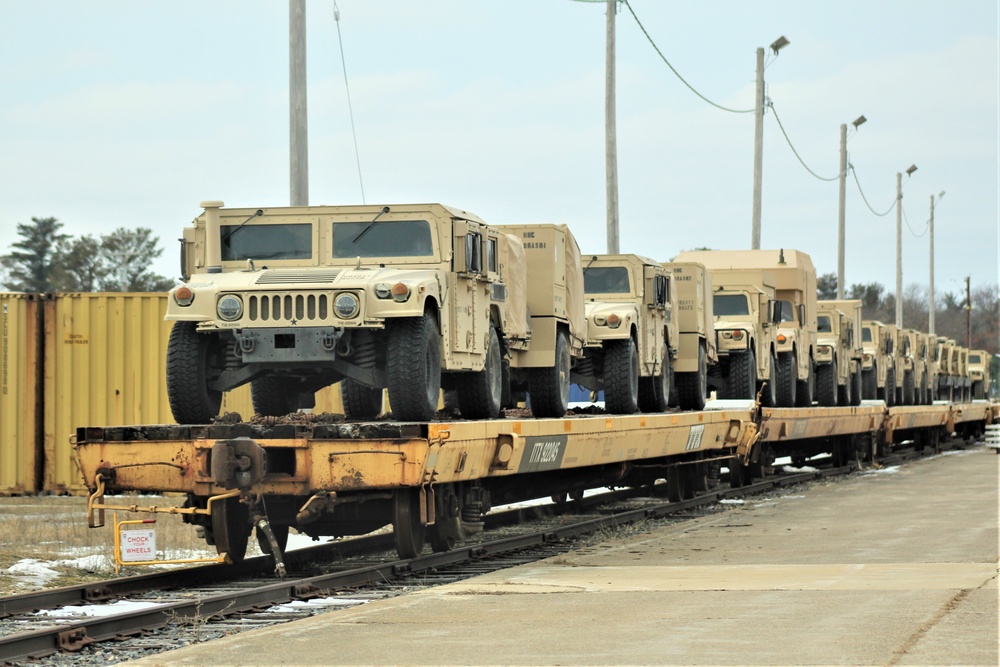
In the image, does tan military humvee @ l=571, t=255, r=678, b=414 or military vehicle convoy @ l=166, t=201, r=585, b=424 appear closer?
military vehicle convoy @ l=166, t=201, r=585, b=424

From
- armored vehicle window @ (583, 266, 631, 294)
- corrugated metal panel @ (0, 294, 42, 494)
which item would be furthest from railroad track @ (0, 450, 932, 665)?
corrugated metal panel @ (0, 294, 42, 494)

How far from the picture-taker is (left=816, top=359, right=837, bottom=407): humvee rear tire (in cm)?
2814

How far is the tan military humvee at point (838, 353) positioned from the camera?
92.5 feet

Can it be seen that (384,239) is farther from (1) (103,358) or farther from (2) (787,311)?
(2) (787,311)

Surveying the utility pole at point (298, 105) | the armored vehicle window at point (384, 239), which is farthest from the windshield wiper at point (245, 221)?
the utility pole at point (298, 105)

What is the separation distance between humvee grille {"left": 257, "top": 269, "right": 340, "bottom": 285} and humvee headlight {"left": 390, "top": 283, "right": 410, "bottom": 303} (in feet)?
1.59

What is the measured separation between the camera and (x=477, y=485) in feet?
40.9

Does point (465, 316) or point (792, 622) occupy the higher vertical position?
point (465, 316)

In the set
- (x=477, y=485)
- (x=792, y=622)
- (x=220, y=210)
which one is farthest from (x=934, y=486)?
(x=792, y=622)

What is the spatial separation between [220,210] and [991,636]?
282 inches

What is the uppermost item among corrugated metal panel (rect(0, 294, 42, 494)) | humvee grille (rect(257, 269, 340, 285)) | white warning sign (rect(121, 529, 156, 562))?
humvee grille (rect(257, 269, 340, 285))

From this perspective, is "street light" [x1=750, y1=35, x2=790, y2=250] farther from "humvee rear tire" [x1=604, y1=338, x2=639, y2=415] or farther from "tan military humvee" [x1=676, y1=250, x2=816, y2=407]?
"humvee rear tire" [x1=604, y1=338, x2=639, y2=415]

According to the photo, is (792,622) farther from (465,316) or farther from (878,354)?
(878,354)

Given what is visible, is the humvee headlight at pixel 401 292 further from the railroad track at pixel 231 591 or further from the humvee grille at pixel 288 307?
the railroad track at pixel 231 591
